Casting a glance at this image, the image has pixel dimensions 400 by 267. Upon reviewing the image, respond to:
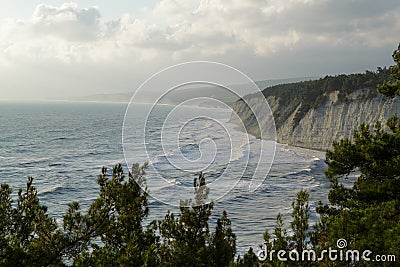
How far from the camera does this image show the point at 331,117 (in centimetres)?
7188

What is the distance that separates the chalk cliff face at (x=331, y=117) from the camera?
211 feet

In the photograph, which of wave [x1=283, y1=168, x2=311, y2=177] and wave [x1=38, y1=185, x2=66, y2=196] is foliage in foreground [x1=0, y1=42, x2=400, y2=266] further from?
wave [x1=283, y1=168, x2=311, y2=177]

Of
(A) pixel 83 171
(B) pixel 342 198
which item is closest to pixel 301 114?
(A) pixel 83 171

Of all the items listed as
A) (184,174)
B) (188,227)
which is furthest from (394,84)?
(184,174)

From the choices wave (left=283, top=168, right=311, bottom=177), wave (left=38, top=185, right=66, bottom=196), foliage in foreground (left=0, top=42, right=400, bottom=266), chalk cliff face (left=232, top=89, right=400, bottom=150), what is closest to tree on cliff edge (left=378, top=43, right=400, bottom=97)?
foliage in foreground (left=0, top=42, right=400, bottom=266)

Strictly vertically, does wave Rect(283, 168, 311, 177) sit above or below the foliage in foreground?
below

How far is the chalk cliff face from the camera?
64438mm

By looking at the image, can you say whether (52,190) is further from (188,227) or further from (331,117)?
(331,117)

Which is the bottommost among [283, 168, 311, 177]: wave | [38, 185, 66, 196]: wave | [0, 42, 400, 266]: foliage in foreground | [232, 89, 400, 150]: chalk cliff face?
[38, 185, 66, 196]: wave

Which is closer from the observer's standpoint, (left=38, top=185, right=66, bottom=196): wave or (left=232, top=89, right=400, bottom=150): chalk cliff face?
(left=38, top=185, right=66, bottom=196): wave

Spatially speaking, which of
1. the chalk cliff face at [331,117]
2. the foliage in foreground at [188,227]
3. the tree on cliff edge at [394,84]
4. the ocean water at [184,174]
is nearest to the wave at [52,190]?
the ocean water at [184,174]

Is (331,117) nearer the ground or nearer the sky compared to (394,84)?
nearer the ground

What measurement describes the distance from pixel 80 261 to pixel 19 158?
55.9m

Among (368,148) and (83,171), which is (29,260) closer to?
(368,148)
